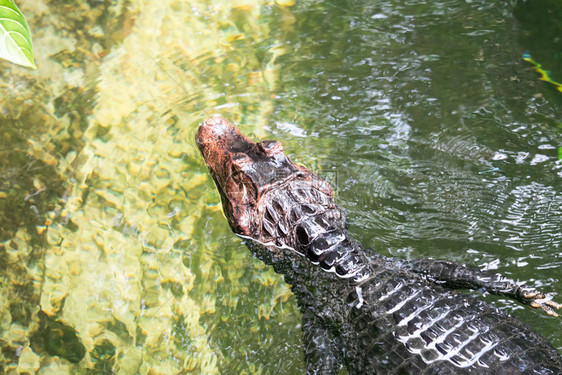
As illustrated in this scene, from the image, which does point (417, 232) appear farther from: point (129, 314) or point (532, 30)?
point (532, 30)

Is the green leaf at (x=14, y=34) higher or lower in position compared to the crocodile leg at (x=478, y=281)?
higher

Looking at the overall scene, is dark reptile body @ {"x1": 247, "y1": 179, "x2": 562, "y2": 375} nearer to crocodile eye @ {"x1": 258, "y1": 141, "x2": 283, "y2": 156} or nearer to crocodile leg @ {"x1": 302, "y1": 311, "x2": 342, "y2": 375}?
crocodile leg @ {"x1": 302, "y1": 311, "x2": 342, "y2": 375}

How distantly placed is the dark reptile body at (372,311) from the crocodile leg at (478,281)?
64 millimetres

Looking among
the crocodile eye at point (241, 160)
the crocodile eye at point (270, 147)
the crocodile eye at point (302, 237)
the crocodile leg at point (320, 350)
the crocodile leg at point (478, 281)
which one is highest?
the crocodile eye at point (270, 147)

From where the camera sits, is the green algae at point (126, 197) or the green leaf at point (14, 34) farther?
the green algae at point (126, 197)

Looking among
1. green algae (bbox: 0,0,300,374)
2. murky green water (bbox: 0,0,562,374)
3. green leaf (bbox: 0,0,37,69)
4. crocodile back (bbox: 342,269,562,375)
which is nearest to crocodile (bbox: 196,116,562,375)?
crocodile back (bbox: 342,269,562,375)

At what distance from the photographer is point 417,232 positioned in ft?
10.6

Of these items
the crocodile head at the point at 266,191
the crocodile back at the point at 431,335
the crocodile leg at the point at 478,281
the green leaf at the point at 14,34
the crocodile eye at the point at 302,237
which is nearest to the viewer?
the green leaf at the point at 14,34

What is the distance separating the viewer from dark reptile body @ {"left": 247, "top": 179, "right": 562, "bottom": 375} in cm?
229

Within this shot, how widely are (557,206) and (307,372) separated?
6.38 ft

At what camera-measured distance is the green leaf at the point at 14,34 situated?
1328mm

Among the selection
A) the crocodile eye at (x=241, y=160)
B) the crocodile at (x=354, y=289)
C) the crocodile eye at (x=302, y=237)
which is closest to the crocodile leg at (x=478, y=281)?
the crocodile at (x=354, y=289)

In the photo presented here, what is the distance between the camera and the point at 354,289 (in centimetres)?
271

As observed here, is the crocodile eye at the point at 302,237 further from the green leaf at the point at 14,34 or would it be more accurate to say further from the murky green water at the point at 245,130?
the green leaf at the point at 14,34
